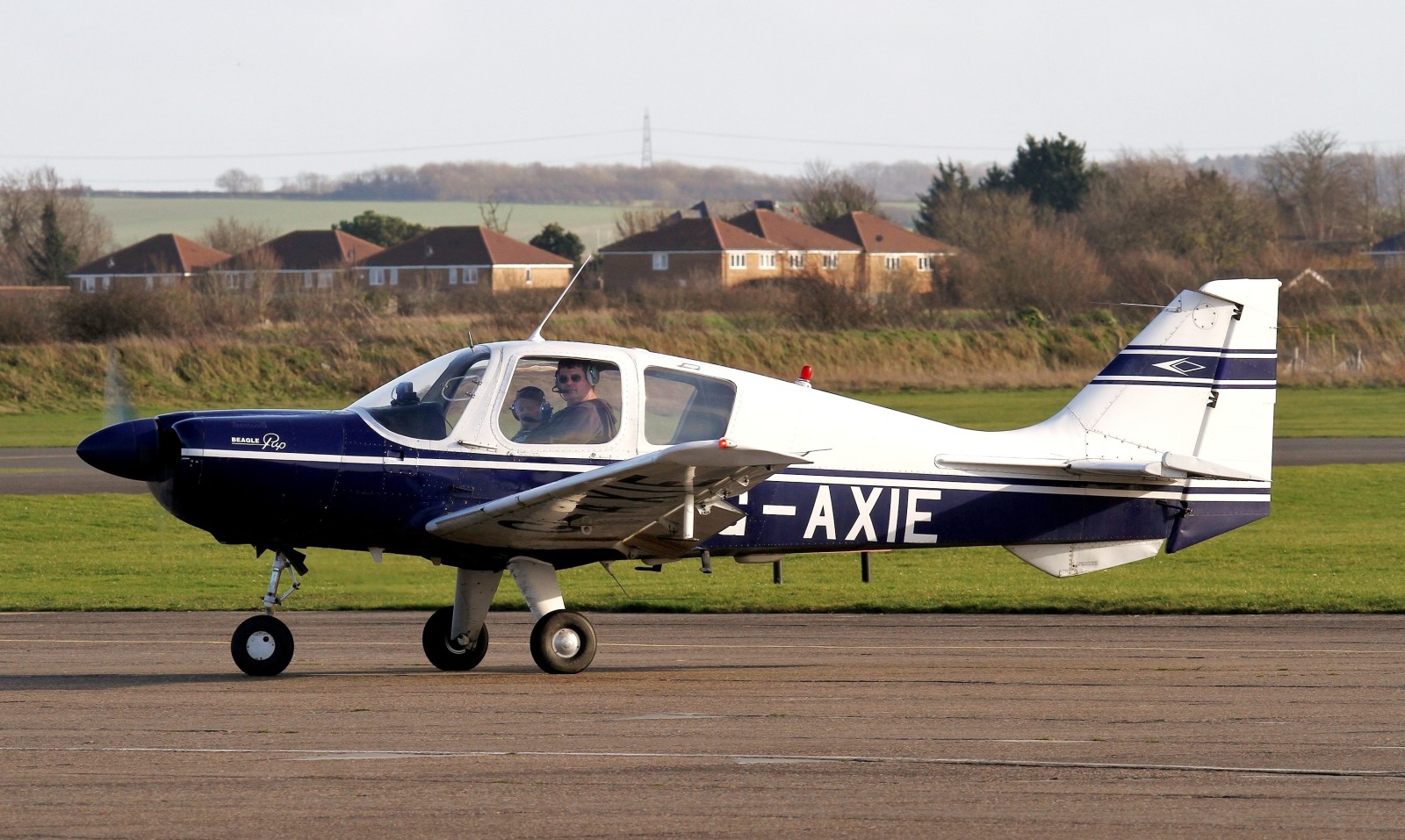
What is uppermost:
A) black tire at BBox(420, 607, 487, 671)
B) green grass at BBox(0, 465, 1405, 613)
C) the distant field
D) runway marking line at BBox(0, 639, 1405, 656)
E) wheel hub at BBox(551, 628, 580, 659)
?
the distant field

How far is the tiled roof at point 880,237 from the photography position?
98.7 metres

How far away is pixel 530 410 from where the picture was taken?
10.1 metres

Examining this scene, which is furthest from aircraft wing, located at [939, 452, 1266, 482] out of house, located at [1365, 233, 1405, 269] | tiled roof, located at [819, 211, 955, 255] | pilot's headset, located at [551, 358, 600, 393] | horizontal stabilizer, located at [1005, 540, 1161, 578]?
tiled roof, located at [819, 211, 955, 255]

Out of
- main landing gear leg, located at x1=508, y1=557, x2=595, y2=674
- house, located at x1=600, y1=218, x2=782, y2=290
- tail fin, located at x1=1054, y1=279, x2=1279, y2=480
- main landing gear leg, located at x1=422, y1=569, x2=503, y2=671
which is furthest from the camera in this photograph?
house, located at x1=600, y1=218, x2=782, y2=290

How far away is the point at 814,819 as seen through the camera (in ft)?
20.1

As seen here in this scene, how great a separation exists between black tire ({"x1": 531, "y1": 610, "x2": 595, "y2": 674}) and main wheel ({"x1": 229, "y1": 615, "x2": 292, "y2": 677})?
1637 millimetres

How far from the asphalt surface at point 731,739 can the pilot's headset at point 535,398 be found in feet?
5.64

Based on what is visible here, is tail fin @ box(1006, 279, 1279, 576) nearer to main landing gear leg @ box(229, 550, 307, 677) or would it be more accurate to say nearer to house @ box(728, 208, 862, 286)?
main landing gear leg @ box(229, 550, 307, 677)

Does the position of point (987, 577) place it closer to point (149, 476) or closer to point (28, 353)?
point (149, 476)

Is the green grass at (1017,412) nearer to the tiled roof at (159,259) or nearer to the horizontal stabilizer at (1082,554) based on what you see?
the horizontal stabilizer at (1082,554)

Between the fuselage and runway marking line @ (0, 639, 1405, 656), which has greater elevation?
A: the fuselage

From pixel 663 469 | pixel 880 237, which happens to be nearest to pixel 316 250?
pixel 880 237

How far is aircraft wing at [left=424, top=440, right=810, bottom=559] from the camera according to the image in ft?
29.0

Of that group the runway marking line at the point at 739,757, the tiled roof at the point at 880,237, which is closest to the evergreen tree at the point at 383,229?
the tiled roof at the point at 880,237
